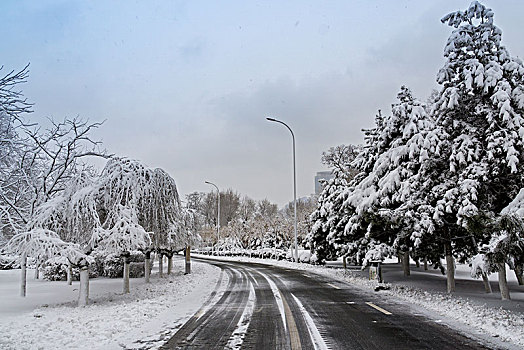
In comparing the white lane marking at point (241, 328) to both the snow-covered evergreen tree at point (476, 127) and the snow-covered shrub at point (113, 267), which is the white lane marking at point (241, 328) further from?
the snow-covered shrub at point (113, 267)

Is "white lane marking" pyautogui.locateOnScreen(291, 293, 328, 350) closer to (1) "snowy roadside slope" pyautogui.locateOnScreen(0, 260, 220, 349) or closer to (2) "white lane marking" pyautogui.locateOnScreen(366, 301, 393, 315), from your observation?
(2) "white lane marking" pyautogui.locateOnScreen(366, 301, 393, 315)

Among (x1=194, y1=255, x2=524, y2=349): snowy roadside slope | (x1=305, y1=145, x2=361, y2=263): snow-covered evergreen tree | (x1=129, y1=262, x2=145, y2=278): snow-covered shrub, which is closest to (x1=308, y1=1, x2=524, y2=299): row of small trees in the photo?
(x1=194, y1=255, x2=524, y2=349): snowy roadside slope

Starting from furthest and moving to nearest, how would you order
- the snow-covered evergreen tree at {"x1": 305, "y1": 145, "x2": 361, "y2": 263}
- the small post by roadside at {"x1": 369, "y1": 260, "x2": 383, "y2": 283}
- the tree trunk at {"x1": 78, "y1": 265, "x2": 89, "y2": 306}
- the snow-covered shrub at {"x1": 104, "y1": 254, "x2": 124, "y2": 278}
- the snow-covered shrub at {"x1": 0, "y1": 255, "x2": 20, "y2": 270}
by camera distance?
the snow-covered evergreen tree at {"x1": 305, "y1": 145, "x2": 361, "y2": 263} → the snow-covered shrub at {"x1": 104, "y1": 254, "x2": 124, "y2": 278} → the small post by roadside at {"x1": 369, "y1": 260, "x2": 383, "y2": 283} → the tree trunk at {"x1": 78, "y1": 265, "x2": 89, "y2": 306} → the snow-covered shrub at {"x1": 0, "y1": 255, "x2": 20, "y2": 270}

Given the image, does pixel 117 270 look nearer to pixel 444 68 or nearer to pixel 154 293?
pixel 154 293

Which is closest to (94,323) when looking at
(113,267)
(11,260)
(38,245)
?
(38,245)

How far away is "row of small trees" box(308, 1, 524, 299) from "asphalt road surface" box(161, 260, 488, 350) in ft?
8.65

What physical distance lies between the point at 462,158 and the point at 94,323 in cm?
1061

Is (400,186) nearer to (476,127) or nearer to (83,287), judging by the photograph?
(476,127)

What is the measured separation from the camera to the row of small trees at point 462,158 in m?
11.9

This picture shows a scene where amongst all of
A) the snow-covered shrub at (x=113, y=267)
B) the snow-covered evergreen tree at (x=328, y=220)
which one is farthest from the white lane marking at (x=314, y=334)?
the snow-covered shrub at (x=113, y=267)

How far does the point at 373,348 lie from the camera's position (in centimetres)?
689

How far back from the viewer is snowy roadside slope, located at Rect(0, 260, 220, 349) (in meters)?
7.48

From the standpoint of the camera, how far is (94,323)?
920 centimetres

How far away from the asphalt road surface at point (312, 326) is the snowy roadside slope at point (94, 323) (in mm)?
724
